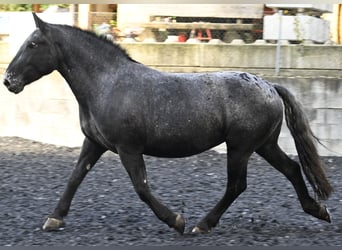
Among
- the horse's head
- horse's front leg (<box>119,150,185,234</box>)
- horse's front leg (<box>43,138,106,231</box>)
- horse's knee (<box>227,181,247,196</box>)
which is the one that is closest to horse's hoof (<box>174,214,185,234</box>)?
horse's front leg (<box>119,150,185,234</box>)

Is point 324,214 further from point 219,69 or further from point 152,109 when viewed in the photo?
point 219,69

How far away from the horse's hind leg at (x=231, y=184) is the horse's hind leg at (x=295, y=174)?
339 mm

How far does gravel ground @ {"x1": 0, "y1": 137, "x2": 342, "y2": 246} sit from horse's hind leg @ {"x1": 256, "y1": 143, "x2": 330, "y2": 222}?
15 centimetres

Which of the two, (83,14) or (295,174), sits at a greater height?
(83,14)

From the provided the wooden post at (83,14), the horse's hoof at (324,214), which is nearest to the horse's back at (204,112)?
the horse's hoof at (324,214)

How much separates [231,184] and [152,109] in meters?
0.95

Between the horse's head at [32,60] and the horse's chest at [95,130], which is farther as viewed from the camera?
the horse's head at [32,60]

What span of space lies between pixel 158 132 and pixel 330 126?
501 centimetres

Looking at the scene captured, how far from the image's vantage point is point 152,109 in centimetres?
642

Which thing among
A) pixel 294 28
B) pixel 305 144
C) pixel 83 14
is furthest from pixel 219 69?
pixel 305 144

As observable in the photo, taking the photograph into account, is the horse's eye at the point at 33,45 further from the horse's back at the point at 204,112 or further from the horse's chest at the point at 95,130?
the horse's back at the point at 204,112

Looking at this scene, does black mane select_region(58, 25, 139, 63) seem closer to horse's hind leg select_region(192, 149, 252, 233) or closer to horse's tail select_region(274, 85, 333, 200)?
horse's hind leg select_region(192, 149, 252, 233)

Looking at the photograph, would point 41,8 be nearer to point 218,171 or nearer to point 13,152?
point 13,152

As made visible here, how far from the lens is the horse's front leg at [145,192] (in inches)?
251
